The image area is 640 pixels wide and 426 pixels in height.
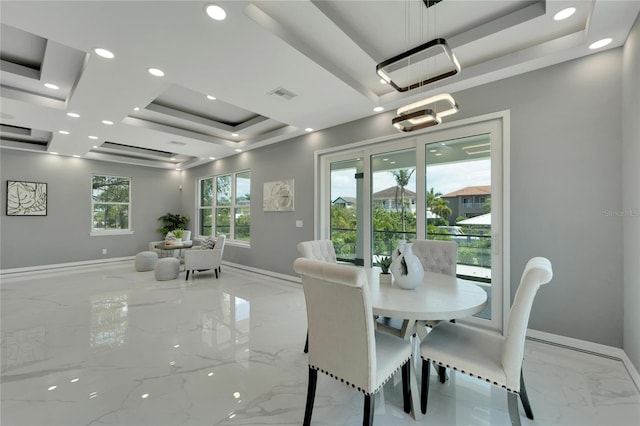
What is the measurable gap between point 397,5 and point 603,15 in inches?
58.0

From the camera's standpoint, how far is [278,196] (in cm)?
547

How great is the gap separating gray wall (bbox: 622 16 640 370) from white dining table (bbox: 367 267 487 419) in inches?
51.0

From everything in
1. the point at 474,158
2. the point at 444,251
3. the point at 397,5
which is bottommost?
the point at 444,251

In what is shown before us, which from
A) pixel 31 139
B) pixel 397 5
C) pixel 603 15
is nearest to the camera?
pixel 603 15

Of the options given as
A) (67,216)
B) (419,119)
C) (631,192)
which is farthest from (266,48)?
(67,216)

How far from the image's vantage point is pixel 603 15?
6.59 feet

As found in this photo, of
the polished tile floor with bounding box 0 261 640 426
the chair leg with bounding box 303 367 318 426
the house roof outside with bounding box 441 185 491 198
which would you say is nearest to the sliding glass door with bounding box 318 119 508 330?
the house roof outside with bounding box 441 185 491 198

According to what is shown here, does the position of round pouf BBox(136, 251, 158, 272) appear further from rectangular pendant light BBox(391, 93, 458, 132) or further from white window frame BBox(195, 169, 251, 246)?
rectangular pendant light BBox(391, 93, 458, 132)

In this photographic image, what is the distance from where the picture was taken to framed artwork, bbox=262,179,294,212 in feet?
17.3

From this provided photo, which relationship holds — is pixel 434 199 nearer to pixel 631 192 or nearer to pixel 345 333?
pixel 631 192

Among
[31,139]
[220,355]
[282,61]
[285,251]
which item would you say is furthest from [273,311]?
[31,139]

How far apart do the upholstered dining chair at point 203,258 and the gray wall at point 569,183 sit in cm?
485

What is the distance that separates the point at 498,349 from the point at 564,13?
2.57 m

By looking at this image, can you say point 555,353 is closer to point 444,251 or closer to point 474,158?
point 444,251
